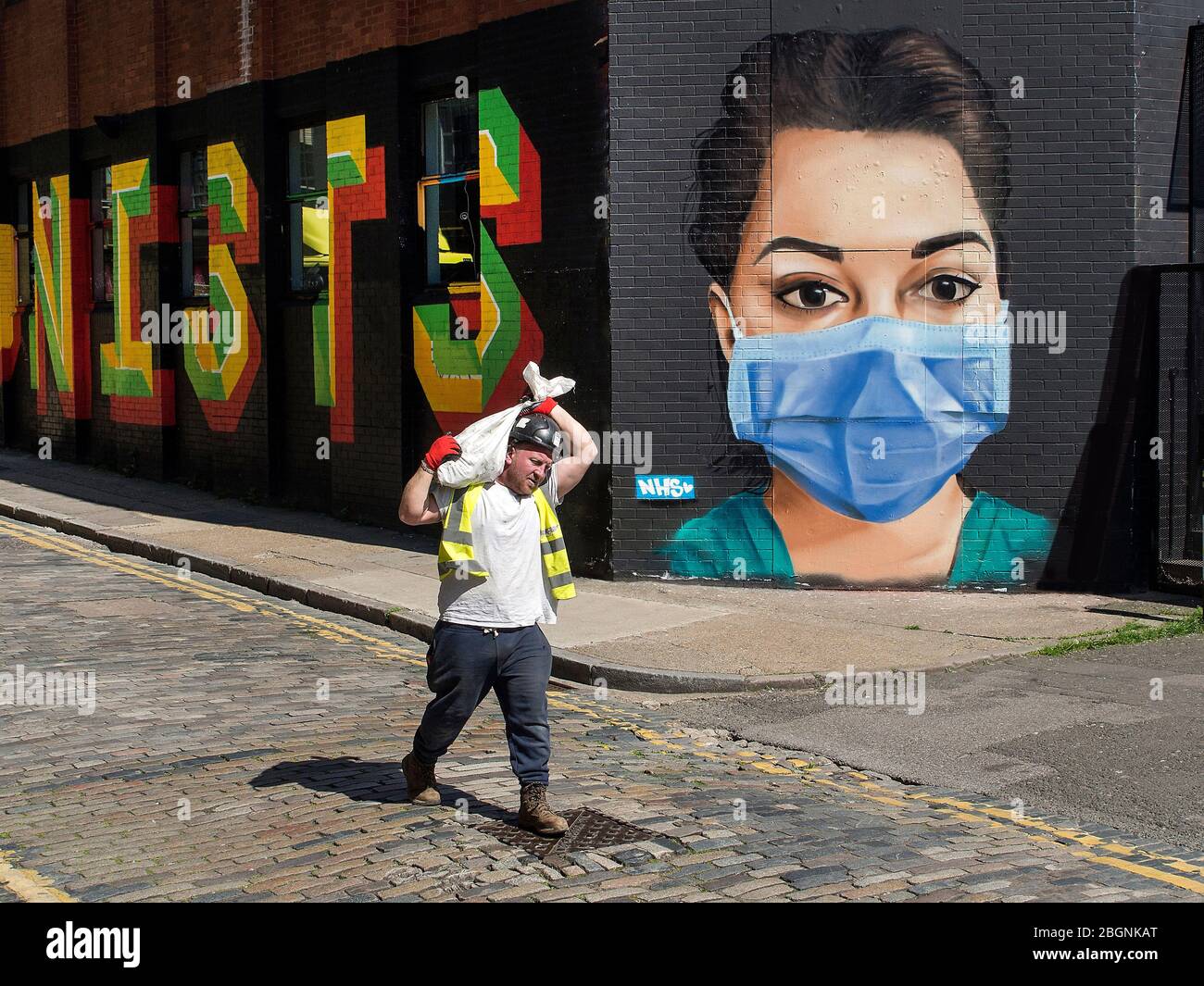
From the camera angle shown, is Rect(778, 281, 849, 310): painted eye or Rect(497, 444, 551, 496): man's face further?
Rect(778, 281, 849, 310): painted eye

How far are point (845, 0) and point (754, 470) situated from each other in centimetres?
430

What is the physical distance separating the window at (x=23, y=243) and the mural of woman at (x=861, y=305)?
15751 millimetres

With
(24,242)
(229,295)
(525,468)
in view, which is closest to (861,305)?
(525,468)

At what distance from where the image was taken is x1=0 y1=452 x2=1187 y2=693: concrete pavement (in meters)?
10.2

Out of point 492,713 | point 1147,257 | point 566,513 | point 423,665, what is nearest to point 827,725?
point 492,713

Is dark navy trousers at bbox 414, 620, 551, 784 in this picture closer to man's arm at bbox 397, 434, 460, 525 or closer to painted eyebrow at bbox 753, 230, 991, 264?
man's arm at bbox 397, 434, 460, 525

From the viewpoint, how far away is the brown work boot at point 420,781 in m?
6.87

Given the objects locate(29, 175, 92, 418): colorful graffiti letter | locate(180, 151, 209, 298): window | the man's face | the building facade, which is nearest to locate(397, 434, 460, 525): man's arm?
the man's face

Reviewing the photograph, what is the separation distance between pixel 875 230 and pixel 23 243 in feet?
57.2

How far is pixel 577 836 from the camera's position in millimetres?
6496

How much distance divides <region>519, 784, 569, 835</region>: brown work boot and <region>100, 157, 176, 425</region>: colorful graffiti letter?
15461 mm

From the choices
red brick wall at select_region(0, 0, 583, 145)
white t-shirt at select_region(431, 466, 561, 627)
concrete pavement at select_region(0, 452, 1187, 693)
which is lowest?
concrete pavement at select_region(0, 452, 1187, 693)

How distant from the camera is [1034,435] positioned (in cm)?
1314

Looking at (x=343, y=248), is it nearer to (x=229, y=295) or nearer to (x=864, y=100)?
(x=229, y=295)
